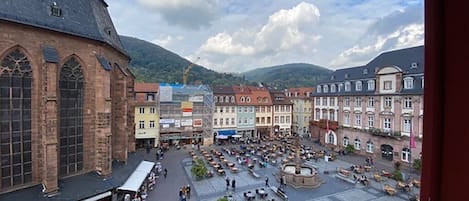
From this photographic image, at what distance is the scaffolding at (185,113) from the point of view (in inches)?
1473

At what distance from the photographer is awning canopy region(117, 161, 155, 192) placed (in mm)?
16808

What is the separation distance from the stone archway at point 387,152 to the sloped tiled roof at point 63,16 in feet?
95.0

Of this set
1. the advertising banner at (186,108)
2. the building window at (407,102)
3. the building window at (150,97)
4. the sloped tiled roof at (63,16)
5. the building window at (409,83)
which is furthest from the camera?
the advertising banner at (186,108)

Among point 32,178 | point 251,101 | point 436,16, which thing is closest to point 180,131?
Answer: point 251,101

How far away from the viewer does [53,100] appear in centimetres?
1386

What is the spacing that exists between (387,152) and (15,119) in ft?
106

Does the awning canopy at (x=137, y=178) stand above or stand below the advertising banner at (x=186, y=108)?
below

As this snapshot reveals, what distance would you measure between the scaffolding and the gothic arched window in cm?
2090

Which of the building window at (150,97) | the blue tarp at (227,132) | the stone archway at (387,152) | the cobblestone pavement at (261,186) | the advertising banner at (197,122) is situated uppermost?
the building window at (150,97)

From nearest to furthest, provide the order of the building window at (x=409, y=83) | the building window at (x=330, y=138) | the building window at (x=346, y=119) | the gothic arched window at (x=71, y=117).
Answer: the gothic arched window at (x=71, y=117), the building window at (x=409, y=83), the building window at (x=346, y=119), the building window at (x=330, y=138)

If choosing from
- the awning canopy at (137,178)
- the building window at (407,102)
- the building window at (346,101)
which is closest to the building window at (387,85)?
the building window at (407,102)

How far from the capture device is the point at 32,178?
13.7 meters

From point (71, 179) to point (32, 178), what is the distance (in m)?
1.91

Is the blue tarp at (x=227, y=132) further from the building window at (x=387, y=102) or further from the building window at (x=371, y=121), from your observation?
the building window at (x=387, y=102)
